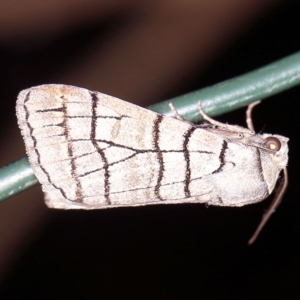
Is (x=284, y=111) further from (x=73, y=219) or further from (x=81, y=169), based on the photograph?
(x=81, y=169)

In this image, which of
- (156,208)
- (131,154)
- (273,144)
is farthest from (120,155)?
(156,208)

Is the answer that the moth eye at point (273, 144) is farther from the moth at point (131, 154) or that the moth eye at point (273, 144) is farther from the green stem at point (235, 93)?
the green stem at point (235, 93)

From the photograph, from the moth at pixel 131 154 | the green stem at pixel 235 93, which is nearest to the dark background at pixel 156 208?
the moth at pixel 131 154

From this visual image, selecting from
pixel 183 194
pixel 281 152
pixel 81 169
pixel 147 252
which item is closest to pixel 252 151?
pixel 281 152

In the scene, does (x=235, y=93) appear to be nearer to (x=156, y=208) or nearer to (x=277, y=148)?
(x=277, y=148)

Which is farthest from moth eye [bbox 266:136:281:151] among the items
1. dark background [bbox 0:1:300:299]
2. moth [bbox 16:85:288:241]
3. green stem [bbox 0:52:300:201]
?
dark background [bbox 0:1:300:299]

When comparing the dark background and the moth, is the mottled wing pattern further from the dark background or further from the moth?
the dark background
